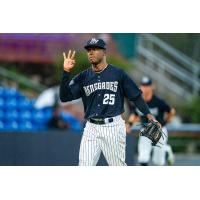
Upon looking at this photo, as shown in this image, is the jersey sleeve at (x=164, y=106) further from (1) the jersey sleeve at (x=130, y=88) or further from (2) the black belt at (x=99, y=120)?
(2) the black belt at (x=99, y=120)

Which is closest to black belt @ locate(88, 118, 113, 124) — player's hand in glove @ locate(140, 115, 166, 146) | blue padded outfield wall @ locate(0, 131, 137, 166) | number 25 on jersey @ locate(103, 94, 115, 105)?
number 25 on jersey @ locate(103, 94, 115, 105)

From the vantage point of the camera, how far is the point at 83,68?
22.2 m

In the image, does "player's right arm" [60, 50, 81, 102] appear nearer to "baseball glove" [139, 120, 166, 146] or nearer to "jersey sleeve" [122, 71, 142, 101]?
"jersey sleeve" [122, 71, 142, 101]

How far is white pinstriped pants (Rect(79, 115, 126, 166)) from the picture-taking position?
27.8 feet

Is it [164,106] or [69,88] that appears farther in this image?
[164,106]

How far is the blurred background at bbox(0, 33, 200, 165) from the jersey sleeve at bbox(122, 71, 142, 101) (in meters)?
10.6

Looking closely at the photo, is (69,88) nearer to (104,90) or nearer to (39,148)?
(104,90)

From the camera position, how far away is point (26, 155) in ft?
48.4

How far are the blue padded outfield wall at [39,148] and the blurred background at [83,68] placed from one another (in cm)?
419

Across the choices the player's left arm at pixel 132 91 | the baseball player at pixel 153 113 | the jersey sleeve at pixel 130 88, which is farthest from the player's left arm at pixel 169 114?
the jersey sleeve at pixel 130 88

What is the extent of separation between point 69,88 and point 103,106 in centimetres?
47

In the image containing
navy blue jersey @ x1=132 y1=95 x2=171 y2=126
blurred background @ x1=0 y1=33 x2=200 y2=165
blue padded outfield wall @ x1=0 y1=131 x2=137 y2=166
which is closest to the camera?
navy blue jersey @ x1=132 y1=95 x2=171 y2=126

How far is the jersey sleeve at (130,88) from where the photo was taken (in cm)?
852

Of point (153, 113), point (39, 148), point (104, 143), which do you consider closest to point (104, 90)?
point (104, 143)
